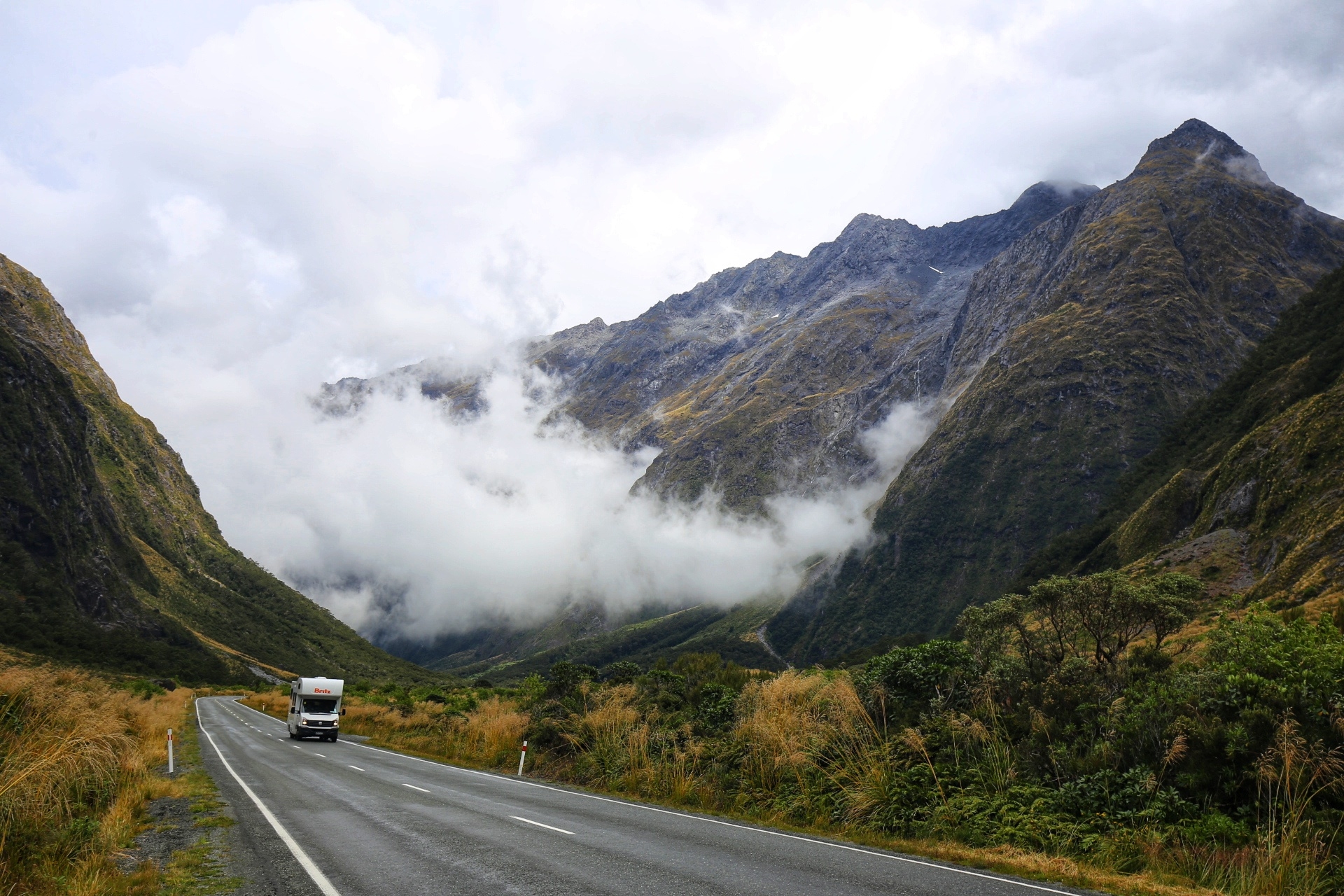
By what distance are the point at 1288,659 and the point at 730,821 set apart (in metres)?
10.7

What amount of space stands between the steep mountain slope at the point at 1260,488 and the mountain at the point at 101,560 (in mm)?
138704

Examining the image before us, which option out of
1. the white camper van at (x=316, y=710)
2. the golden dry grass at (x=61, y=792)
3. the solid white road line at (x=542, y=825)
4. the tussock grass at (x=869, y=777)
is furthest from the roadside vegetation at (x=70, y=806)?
the white camper van at (x=316, y=710)

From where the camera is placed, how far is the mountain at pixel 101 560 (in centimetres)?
11606

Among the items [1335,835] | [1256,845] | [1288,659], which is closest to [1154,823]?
[1256,845]

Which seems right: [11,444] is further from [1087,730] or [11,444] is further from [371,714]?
[1087,730]

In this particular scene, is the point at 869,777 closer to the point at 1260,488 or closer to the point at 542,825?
the point at 542,825

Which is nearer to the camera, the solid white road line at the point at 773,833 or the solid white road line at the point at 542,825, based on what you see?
the solid white road line at the point at 773,833

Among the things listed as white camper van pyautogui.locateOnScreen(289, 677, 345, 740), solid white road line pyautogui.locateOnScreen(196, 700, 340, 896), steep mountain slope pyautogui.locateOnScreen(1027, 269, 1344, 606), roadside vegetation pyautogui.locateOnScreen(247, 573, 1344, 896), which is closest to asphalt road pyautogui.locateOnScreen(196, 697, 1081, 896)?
solid white road line pyautogui.locateOnScreen(196, 700, 340, 896)

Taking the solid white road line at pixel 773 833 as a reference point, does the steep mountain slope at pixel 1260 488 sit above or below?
above

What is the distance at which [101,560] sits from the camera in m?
136

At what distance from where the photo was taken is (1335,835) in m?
9.05

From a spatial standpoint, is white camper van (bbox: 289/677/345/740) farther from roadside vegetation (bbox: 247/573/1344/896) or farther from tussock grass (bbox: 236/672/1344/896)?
roadside vegetation (bbox: 247/573/1344/896)

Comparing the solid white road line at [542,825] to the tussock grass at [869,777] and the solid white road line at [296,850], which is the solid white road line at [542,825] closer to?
the solid white road line at [296,850]

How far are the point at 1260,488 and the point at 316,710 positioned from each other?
8712 centimetres
